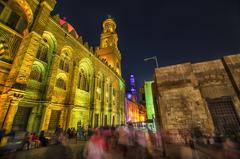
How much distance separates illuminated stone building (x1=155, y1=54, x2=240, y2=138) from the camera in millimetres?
8273

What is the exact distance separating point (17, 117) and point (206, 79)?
1689cm

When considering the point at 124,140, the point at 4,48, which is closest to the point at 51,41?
the point at 4,48

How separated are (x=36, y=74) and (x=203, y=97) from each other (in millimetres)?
16279

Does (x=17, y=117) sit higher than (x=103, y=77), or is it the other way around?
(x=103, y=77)

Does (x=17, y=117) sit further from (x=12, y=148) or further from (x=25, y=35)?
(x=25, y=35)

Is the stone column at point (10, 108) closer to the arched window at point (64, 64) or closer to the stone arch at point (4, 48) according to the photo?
the stone arch at point (4, 48)

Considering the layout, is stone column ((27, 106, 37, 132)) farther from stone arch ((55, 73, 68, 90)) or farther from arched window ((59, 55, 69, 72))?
arched window ((59, 55, 69, 72))

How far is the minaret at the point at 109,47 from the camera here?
34522mm

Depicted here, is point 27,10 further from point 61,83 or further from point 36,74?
point 61,83

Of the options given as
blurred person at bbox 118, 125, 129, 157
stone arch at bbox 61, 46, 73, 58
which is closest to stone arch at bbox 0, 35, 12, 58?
stone arch at bbox 61, 46, 73, 58

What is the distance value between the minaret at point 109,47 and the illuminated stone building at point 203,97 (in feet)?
81.4

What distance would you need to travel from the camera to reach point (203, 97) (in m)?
9.20

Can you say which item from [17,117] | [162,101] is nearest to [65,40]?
[17,117]

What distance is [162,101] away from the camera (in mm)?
9742
